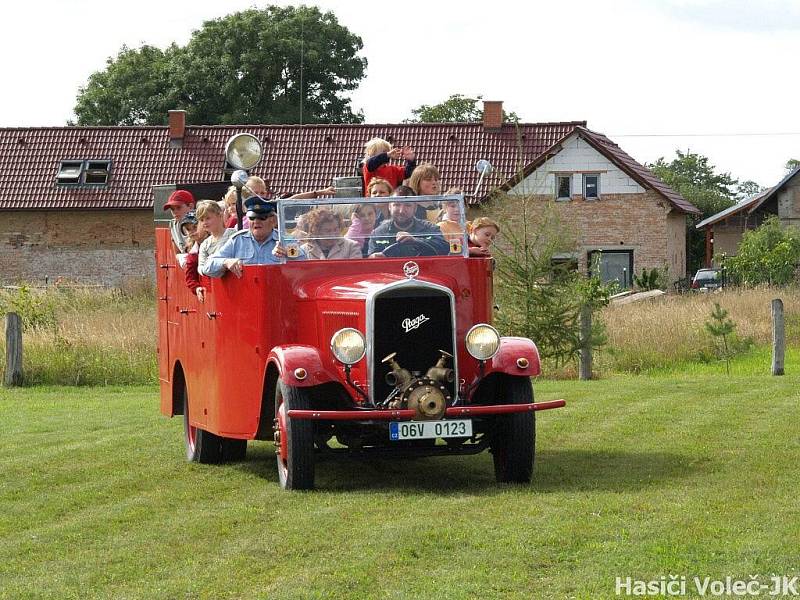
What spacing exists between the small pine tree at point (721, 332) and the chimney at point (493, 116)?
31.3 m

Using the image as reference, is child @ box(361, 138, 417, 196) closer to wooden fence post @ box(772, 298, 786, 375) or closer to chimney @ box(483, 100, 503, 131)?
wooden fence post @ box(772, 298, 786, 375)

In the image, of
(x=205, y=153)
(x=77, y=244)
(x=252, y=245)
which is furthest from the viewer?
(x=205, y=153)

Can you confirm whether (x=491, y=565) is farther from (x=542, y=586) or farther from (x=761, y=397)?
(x=761, y=397)

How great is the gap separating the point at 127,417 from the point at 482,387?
23.2 feet

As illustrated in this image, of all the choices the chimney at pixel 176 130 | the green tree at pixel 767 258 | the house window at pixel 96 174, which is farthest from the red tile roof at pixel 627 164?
the house window at pixel 96 174

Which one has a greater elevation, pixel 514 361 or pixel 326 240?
pixel 326 240

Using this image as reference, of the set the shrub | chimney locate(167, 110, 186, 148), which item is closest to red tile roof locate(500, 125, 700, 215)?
chimney locate(167, 110, 186, 148)

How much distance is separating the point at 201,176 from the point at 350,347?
1814 inches

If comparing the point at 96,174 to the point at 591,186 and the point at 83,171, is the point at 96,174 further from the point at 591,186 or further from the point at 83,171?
the point at 591,186

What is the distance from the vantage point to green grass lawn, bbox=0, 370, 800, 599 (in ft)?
22.3

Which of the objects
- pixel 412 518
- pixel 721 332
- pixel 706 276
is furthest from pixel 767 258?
pixel 412 518

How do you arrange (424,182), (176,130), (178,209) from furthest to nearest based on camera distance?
(176,130) → (178,209) → (424,182)

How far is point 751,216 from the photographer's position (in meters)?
69.1

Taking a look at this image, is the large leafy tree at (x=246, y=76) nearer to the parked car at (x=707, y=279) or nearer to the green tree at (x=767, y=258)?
the parked car at (x=707, y=279)
